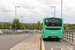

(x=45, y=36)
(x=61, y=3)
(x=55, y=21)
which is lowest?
(x=45, y=36)

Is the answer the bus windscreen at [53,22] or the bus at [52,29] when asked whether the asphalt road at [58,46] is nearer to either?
the bus at [52,29]

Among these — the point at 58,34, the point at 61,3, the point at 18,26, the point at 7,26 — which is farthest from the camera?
the point at 7,26

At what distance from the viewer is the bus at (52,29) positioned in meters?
14.7

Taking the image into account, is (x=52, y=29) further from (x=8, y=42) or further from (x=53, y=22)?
(x=8, y=42)

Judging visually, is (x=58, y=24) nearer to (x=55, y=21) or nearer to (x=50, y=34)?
(x=55, y=21)

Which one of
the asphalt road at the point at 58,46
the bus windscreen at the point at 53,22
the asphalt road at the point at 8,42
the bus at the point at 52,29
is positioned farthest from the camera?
the bus windscreen at the point at 53,22

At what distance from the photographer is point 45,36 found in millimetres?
14812

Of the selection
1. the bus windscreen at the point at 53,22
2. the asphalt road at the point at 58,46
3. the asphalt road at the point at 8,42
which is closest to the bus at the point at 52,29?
the bus windscreen at the point at 53,22

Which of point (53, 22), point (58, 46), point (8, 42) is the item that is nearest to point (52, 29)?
point (53, 22)

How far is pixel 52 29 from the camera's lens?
1484 cm

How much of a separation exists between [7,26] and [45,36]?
88801 millimetres

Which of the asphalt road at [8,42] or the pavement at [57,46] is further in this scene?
the asphalt road at [8,42]

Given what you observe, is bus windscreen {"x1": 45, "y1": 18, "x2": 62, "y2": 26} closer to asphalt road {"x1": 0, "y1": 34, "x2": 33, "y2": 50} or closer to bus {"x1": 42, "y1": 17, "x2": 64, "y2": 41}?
bus {"x1": 42, "y1": 17, "x2": 64, "y2": 41}

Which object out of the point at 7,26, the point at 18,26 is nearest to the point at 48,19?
the point at 18,26
